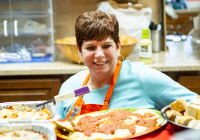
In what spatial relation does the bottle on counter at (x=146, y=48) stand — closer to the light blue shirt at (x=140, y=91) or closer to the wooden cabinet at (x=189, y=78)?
the wooden cabinet at (x=189, y=78)

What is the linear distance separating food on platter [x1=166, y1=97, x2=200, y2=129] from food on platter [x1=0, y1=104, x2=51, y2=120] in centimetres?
53

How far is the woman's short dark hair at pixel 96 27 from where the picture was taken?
58.8 inches

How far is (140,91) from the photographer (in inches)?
62.8

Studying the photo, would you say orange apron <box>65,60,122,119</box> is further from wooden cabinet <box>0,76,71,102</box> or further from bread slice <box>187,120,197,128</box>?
wooden cabinet <box>0,76,71,102</box>

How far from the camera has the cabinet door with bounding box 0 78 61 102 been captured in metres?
2.58

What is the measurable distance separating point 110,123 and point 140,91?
49 centimetres

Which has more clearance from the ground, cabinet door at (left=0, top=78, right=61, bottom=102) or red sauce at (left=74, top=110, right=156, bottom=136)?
red sauce at (left=74, top=110, right=156, bottom=136)

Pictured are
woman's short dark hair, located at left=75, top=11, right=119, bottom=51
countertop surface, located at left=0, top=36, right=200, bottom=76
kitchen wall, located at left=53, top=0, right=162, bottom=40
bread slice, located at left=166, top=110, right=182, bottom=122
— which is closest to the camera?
bread slice, located at left=166, top=110, right=182, bottom=122

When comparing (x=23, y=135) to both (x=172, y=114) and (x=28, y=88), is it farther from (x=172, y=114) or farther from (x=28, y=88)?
(x=28, y=88)

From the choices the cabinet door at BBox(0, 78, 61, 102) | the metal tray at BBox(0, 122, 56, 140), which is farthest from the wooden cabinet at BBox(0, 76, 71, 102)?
the metal tray at BBox(0, 122, 56, 140)

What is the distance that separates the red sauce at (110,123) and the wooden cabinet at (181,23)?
7.70ft

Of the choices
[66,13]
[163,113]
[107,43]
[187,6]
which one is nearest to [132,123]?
[163,113]

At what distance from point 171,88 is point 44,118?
0.68 metres

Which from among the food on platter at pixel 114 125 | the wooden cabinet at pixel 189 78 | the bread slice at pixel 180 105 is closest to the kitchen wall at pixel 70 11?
the wooden cabinet at pixel 189 78
